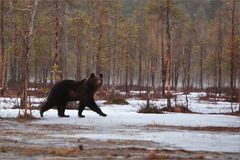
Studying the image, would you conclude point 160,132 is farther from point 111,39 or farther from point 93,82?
point 111,39

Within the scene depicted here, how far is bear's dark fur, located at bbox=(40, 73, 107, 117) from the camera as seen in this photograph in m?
17.6

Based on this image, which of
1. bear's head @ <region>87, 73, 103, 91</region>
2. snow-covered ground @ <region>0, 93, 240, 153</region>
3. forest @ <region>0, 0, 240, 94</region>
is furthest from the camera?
forest @ <region>0, 0, 240, 94</region>

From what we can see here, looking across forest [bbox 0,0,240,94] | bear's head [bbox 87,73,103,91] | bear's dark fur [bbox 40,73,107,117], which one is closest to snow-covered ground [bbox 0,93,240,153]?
bear's dark fur [bbox 40,73,107,117]

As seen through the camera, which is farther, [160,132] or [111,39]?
[111,39]

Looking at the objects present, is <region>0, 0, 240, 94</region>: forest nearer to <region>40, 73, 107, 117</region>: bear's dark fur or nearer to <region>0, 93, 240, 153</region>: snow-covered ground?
<region>40, 73, 107, 117</region>: bear's dark fur

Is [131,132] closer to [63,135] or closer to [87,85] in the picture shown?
[63,135]

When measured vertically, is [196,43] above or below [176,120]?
above

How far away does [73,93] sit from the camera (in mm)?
18000

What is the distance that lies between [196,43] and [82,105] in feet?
232

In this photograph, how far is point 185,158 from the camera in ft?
28.2

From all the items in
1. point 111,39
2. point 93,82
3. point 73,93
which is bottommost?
point 73,93

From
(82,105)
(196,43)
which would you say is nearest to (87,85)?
(82,105)

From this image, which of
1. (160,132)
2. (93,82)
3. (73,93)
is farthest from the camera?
(73,93)

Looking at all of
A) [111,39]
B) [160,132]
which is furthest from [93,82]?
[111,39]
